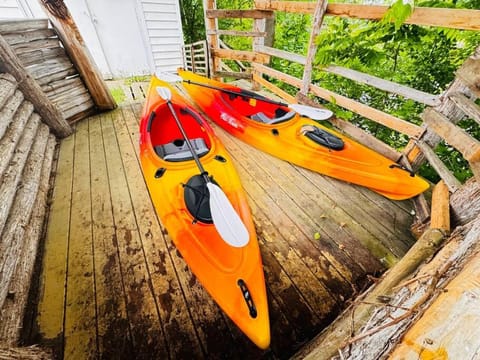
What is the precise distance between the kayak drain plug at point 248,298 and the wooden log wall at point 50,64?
12.0ft

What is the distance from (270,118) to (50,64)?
3.39 m

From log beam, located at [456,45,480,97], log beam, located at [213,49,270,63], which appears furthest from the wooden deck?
log beam, located at [213,49,270,63]

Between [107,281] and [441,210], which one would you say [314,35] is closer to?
[441,210]

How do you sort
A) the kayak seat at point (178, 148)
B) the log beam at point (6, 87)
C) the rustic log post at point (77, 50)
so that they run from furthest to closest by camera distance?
the rustic log post at point (77, 50) < the kayak seat at point (178, 148) < the log beam at point (6, 87)

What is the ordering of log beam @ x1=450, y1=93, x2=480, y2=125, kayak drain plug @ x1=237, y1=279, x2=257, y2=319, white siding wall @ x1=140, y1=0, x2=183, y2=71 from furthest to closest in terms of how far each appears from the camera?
white siding wall @ x1=140, y1=0, x2=183, y2=71
log beam @ x1=450, y1=93, x2=480, y2=125
kayak drain plug @ x1=237, y1=279, x2=257, y2=319

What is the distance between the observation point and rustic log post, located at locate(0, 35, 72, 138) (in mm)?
2387

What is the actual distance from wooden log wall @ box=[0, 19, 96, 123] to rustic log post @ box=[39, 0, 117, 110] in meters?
0.11

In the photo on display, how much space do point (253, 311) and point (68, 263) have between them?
1.51m

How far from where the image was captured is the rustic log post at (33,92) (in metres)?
2.39

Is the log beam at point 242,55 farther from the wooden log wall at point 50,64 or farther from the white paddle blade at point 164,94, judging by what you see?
the wooden log wall at point 50,64

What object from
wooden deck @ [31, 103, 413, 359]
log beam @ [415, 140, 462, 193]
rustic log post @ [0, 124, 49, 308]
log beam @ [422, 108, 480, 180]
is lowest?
wooden deck @ [31, 103, 413, 359]

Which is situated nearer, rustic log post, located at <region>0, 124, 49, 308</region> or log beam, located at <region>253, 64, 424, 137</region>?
rustic log post, located at <region>0, 124, 49, 308</region>

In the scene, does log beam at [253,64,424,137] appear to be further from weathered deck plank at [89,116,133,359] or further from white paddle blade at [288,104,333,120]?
weathered deck plank at [89,116,133,359]

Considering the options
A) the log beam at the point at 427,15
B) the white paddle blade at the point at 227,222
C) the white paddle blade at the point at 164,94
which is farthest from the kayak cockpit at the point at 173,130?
the log beam at the point at 427,15
